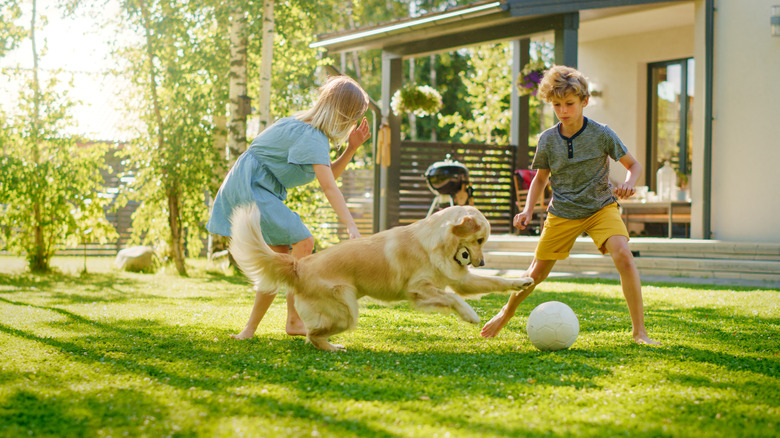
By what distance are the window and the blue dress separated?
426 inches

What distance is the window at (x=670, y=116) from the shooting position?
13.2 meters

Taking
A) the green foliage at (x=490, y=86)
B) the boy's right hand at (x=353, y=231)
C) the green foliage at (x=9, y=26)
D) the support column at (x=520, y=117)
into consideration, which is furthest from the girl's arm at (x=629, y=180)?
the green foliage at (x=490, y=86)

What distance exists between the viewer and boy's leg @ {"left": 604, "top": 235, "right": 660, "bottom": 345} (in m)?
4.23

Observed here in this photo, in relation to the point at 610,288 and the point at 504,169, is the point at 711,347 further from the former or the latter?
the point at 504,169

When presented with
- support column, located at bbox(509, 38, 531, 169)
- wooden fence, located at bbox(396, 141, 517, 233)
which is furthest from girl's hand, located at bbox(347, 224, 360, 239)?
support column, located at bbox(509, 38, 531, 169)

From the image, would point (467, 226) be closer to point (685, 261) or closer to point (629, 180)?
point (629, 180)

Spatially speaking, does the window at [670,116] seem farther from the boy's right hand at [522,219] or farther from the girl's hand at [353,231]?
the girl's hand at [353,231]

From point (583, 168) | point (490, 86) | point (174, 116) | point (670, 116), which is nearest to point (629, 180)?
point (583, 168)

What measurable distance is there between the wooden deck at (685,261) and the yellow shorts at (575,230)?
16.3ft

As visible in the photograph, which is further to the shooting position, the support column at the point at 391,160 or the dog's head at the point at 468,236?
the support column at the point at 391,160

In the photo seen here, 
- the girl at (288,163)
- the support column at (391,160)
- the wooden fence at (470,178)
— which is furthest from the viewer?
the wooden fence at (470,178)

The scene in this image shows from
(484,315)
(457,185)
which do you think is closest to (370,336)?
(484,315)

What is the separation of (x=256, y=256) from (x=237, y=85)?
7.63m

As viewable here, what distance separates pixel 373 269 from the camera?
404 cm
